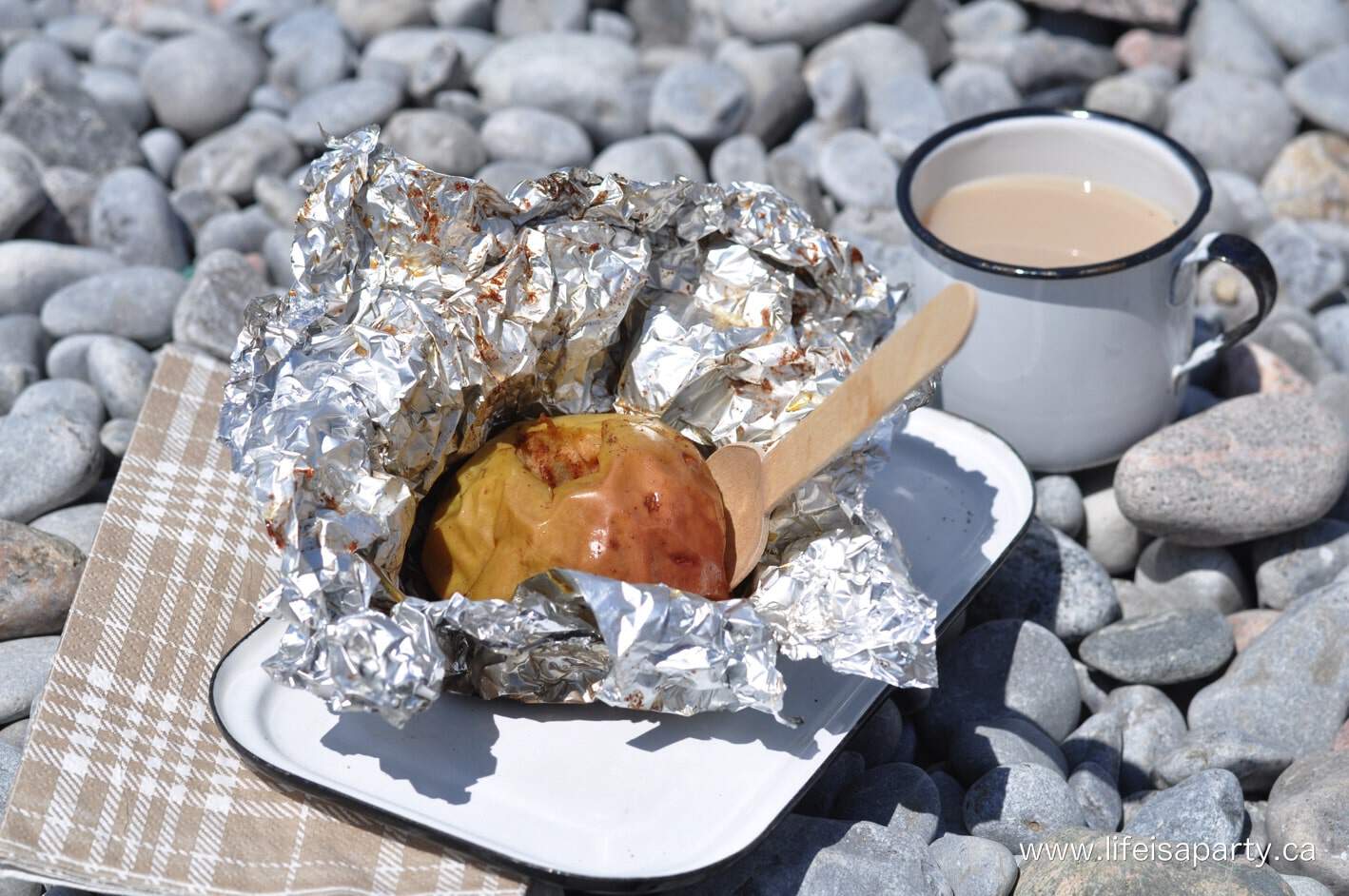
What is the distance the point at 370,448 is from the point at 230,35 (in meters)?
1.67

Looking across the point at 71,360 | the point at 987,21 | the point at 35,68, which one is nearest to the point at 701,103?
the point at 987,21

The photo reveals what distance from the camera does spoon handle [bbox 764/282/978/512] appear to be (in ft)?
3.34

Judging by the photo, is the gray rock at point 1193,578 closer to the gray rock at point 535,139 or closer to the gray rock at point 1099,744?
the gray rock at point 1099,744

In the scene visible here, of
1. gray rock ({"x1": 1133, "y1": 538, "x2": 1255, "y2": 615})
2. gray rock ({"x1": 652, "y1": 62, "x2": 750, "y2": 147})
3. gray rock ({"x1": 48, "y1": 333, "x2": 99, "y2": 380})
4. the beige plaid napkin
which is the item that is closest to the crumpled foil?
A: the beige plaid napkin

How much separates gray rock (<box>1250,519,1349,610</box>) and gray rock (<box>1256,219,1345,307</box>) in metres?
0.54

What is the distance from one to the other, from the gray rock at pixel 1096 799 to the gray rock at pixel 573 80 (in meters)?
1.49

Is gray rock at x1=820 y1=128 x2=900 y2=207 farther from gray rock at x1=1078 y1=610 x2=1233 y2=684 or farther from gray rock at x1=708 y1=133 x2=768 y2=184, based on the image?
gray rock at x1=1078 y1=610 x2=1233 y2=684

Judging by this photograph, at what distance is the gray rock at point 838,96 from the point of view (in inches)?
96.6

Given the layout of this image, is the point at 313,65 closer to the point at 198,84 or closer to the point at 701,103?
the point at 198,84

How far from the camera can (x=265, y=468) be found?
Answer: 119cm

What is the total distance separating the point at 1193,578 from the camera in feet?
5.41

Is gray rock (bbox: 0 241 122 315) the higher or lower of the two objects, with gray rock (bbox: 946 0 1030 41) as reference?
lower

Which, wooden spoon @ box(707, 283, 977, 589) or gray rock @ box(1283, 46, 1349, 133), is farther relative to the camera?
gray rock @ box(1283, 46, 1349, 133)

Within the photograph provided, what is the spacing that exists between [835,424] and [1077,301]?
18.9 inches
